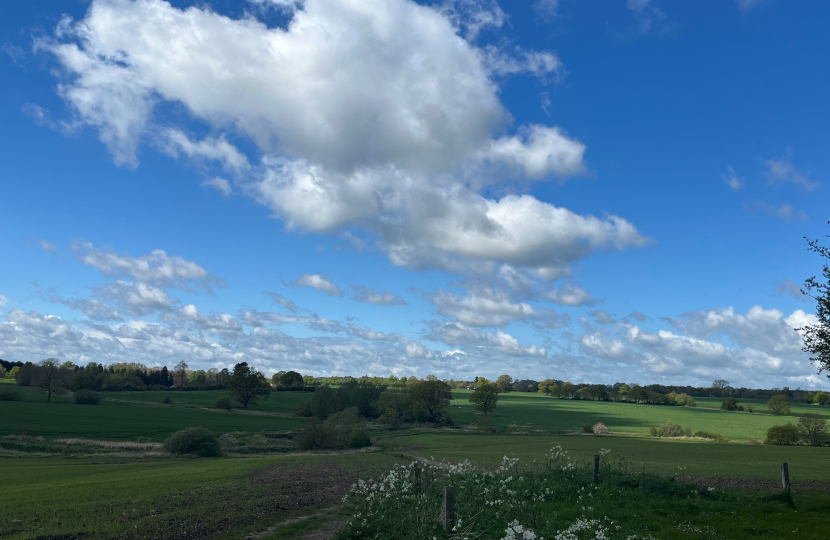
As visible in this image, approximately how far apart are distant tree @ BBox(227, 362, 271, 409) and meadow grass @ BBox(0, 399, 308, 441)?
14.9 m

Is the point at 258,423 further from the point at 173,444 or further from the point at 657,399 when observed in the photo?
the point at 657,399

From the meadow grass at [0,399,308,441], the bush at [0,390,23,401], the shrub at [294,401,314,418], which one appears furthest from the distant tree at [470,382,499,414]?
the bush at [0,390,23,401]

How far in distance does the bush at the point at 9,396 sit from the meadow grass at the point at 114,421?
578cm

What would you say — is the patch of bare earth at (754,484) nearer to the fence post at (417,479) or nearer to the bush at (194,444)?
the fence post at (417,479)

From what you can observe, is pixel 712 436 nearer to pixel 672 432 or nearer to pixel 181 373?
pixel 672 432

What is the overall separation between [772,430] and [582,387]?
12873 cm

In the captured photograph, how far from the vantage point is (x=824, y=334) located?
1950 centimetres

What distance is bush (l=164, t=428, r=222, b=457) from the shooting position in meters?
53.7

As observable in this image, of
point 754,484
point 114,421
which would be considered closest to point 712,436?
point 754,484

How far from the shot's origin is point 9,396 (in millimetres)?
104500

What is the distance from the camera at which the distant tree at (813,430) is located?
6038 centimetres

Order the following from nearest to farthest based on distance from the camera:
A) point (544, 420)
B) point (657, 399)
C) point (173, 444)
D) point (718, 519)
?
point (718, 519) < point (173, 444) < point (544, 420) < point (657, 399)

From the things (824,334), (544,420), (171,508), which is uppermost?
(824,334)

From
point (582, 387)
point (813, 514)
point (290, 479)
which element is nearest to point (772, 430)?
point (813, 514)
